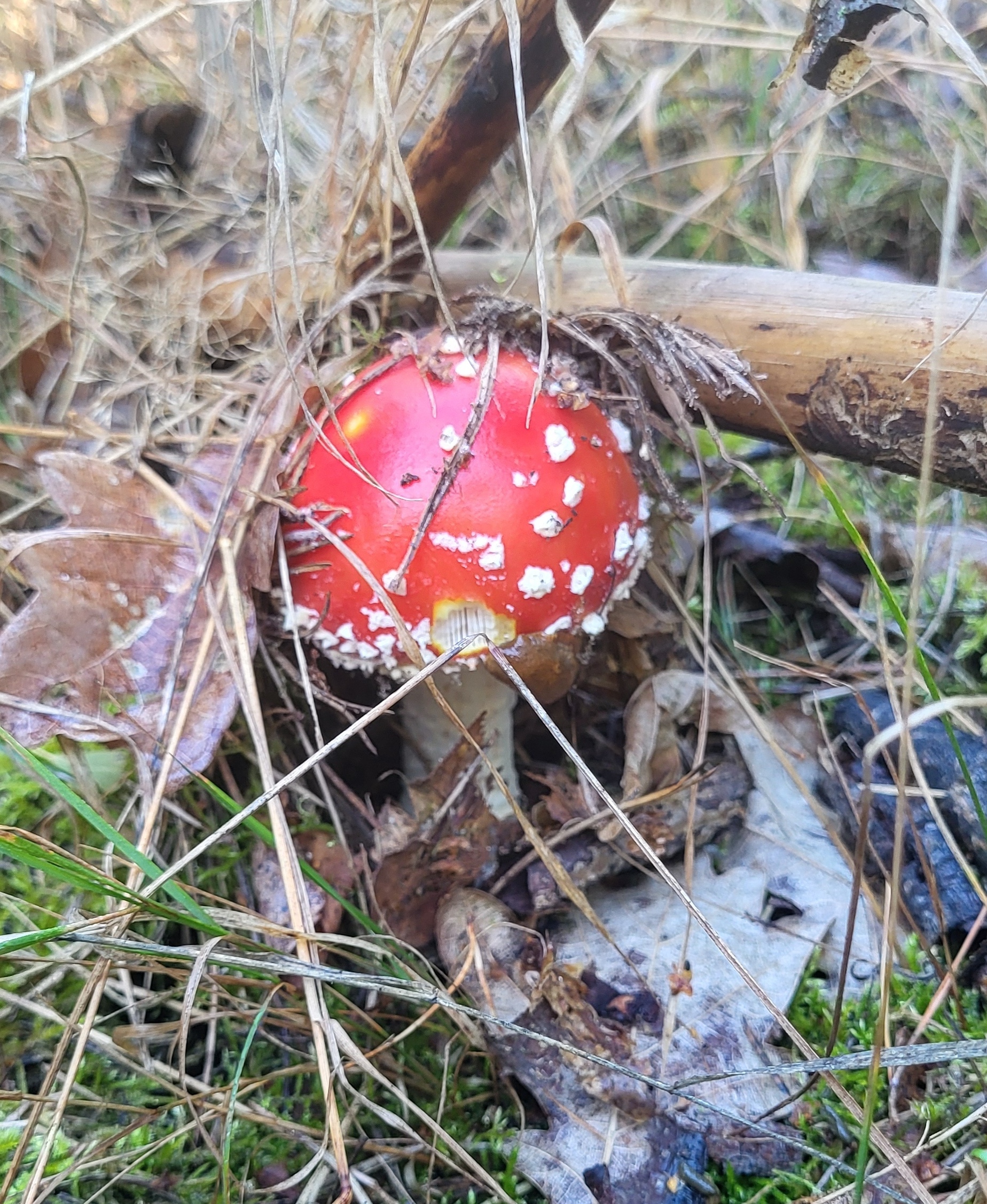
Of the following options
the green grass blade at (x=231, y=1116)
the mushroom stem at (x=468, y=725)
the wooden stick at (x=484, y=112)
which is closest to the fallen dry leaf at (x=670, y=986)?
the mushroom stem at (x=468, y=725)

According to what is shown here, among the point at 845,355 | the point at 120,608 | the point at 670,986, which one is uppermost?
the point at 845,355

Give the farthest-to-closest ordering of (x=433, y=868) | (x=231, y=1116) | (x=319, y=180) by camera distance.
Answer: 1. (x=319, y=180)
2. (x=433, y=868)
3. (x=231, y=1116)

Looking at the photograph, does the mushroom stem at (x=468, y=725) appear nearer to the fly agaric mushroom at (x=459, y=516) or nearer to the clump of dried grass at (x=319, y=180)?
the fly agaric mushroom at (x=459, y=516)

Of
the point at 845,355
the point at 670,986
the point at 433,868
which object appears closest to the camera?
the point at 845,355

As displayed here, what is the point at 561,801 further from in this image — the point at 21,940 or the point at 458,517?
the point at 21,940

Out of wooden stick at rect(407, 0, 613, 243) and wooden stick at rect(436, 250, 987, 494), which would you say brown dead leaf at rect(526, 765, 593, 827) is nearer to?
wooden stick at rect(436, 250, 987, 494)

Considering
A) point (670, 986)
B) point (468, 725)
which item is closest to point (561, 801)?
point (468, 725)
